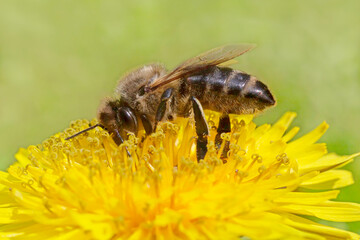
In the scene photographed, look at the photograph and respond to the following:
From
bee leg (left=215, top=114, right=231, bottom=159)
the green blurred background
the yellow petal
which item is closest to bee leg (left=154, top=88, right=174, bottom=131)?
bee leg (left=215, top=114, right=231, bottom=159)

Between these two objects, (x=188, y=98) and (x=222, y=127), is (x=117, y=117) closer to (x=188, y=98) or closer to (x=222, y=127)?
(x=188, y=98)

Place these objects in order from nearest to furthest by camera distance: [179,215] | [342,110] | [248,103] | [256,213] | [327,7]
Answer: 1. [179,215]
2. [256,213]
3. [248,103]
4. [342,110]
5. [327,7]

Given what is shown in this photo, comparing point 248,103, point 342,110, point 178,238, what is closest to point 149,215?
point 178,238

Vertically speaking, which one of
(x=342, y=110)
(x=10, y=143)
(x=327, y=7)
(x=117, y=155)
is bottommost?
(x=117, y=155)

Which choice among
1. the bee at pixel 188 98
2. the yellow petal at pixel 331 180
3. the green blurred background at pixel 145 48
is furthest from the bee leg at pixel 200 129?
the green blurred background at pixel 145 48

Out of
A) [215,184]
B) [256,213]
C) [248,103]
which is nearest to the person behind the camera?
[256,213]

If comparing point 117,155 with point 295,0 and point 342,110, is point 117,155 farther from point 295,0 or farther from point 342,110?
point 295,0
